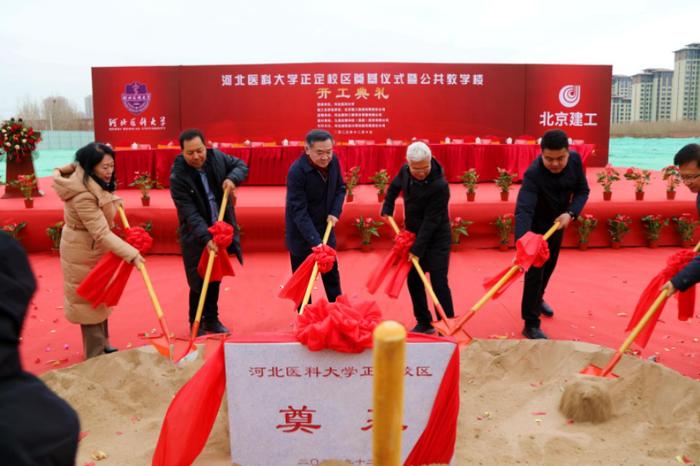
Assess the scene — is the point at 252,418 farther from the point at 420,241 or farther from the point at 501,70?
the point at 501,70

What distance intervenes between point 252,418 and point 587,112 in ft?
31.5

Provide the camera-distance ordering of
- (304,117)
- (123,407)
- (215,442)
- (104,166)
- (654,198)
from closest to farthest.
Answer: (215,442)
(123,407)
(104,166)
(654,198)
(304,117)

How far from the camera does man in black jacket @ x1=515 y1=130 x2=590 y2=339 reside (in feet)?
10.5

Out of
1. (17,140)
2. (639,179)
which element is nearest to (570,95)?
(639,179)

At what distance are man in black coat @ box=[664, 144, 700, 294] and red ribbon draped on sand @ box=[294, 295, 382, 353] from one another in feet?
4.74

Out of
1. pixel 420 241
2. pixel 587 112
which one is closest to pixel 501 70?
pixel 587 112

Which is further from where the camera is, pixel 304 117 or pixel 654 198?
pixel 304 117

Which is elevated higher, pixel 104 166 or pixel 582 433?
pixel 104 166

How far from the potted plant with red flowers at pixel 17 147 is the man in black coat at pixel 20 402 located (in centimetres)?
709

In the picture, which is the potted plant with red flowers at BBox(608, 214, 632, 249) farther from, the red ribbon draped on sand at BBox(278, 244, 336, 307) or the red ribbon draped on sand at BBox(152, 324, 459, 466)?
the red ribbon draped on sand at BBox(152, 324, 459, 466)

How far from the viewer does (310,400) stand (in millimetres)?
1896

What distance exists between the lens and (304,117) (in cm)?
962

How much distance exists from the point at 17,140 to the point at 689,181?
7.32 m

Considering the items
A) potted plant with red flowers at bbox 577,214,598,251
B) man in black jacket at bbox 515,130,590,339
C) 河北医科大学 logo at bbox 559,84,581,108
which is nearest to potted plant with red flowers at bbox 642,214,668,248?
potted plant with red flowers at bbox 577,214,598,251
